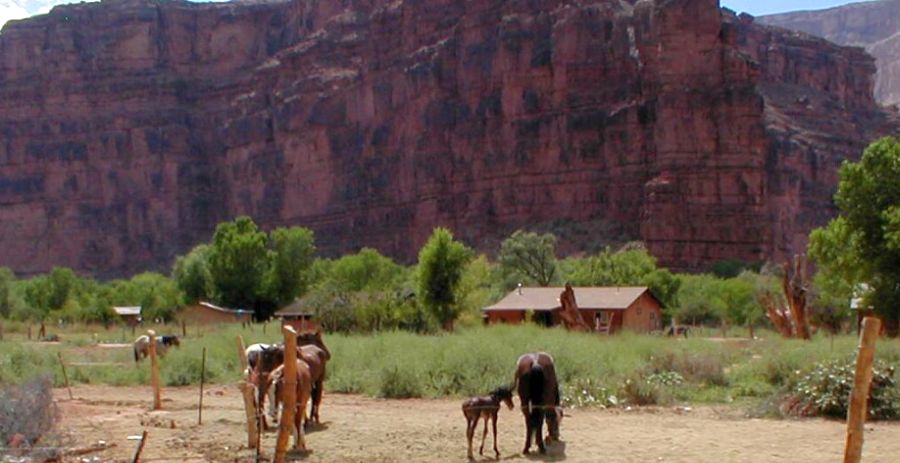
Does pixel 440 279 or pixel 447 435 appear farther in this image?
pixel 440 279

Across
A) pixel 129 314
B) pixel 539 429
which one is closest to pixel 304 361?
pixel 539 429

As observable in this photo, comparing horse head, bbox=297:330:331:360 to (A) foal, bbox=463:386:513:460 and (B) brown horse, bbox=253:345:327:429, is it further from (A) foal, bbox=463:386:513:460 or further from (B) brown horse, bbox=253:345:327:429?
(A) foal, bbox=463:386:513:460

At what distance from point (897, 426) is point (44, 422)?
14.1 m

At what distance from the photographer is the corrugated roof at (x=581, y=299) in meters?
52.0

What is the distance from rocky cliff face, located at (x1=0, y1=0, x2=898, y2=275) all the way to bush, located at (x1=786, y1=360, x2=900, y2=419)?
71.0m

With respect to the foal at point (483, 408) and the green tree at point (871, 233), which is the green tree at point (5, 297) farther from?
the foal at point (483, 408)

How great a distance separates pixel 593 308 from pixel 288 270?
1252 inches

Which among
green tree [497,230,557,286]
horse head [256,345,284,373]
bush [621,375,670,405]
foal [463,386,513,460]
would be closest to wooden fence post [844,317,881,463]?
foal [463,386,513,460]

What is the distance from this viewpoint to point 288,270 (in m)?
78.8

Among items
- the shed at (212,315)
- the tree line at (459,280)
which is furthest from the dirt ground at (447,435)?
the shed at (212,315)

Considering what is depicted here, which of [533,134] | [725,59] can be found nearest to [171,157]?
[533,134]

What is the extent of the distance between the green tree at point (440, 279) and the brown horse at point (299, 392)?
34530 millimetres

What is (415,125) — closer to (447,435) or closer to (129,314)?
(129,314)

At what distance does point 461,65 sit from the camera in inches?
4407
